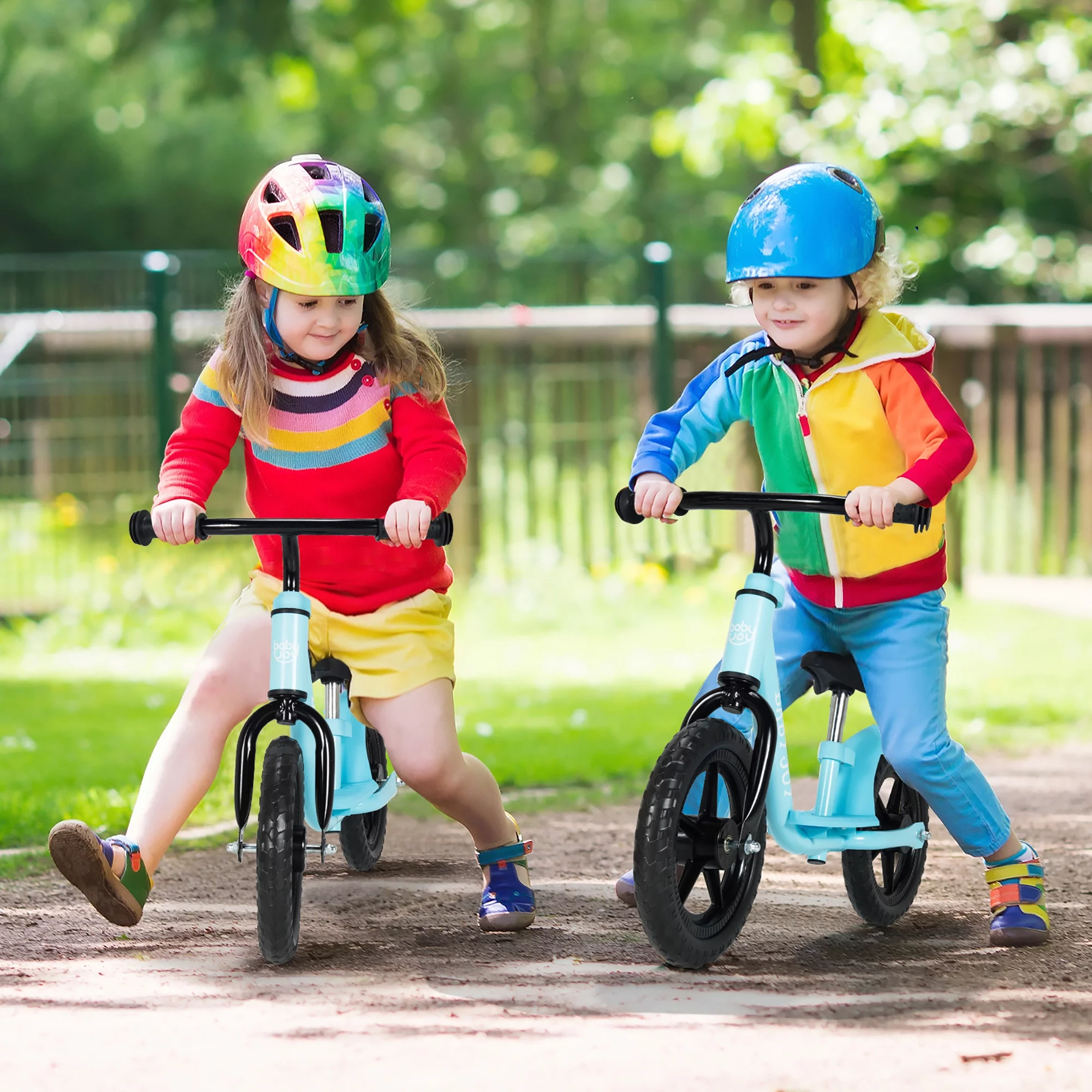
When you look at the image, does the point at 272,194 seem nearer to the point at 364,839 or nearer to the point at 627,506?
the point at 627,506

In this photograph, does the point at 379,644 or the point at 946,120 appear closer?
the point at 379,644

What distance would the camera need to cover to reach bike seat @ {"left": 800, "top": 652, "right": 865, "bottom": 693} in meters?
3.81

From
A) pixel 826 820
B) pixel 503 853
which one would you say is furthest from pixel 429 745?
pixel 826 820

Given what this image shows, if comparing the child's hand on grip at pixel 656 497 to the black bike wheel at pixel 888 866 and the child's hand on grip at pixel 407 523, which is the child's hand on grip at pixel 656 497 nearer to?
the child's hand on grip at pixel 407 523

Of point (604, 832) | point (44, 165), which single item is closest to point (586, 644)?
point (604, 832)

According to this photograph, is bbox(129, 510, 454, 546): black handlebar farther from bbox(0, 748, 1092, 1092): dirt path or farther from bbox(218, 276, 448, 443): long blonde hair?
bbox(0, 748, 1092, 1092): dirt path

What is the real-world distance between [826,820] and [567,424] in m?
7.33

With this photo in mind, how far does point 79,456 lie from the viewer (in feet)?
33.8

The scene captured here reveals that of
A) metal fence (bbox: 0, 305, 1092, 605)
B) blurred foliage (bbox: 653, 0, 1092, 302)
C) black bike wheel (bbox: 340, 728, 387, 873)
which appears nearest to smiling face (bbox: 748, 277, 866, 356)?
black bike wheel (bbox: 340, 728, 387, 873)

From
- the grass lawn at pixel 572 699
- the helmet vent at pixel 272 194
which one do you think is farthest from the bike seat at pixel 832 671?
the grass lawn at pixel 572 699

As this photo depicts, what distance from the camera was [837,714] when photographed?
3893 millimetres

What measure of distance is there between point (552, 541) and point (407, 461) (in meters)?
6.79

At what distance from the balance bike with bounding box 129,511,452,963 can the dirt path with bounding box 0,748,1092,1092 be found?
0.20 metres

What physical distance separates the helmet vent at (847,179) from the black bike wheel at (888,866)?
4.12ft
